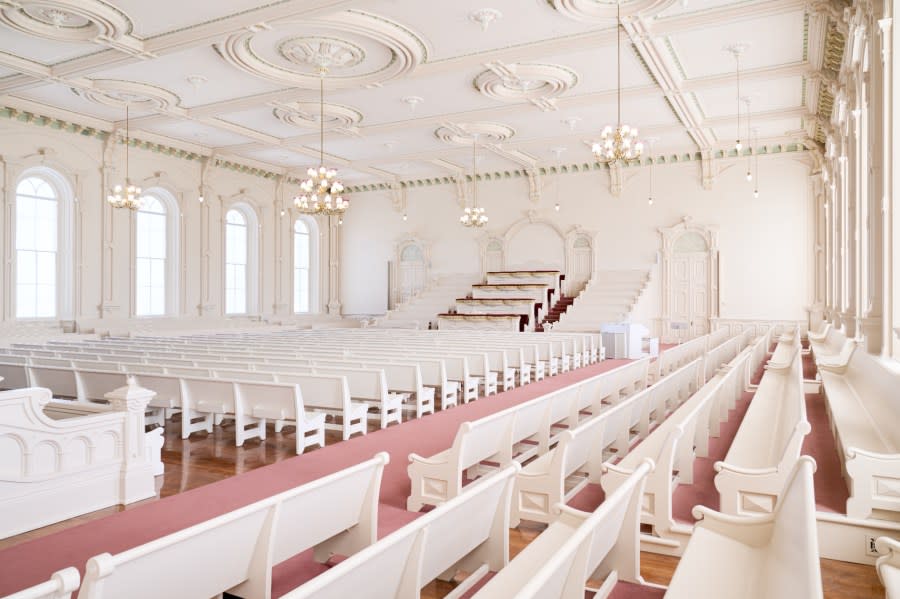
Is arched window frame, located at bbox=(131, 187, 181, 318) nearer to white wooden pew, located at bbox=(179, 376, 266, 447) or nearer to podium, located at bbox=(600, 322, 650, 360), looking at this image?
podium, located at bbox=(600, 322, 650, 360)

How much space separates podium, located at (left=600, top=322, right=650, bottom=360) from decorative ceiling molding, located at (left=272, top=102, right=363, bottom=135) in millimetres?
7883

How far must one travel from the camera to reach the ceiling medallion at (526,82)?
11.9 meters

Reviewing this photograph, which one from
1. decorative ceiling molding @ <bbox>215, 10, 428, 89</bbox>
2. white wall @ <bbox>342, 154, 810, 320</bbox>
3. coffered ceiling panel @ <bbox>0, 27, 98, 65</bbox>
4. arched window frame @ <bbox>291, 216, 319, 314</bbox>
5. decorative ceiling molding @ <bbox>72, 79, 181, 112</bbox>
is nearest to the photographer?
decorative ceiling molding @ <bbox>215, 10, 428, 89</bbox>

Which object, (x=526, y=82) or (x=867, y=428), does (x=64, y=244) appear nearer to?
(x=526, y=82)

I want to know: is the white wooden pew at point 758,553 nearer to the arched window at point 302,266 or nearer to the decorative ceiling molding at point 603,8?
the decorative ceiling molding at point 603,8

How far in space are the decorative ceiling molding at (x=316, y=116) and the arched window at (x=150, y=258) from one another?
508 cm

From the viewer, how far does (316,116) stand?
15336 millimetres

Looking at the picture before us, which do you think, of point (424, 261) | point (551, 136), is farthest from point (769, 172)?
point (424, 261)

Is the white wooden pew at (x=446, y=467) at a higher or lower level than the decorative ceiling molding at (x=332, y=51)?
lower

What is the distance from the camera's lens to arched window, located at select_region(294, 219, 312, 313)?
23.0m

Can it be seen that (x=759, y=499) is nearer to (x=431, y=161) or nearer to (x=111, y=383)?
(x=111, y=383)

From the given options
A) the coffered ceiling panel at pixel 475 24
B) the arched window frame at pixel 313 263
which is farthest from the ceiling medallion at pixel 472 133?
the arched window frame at pixel 313 263

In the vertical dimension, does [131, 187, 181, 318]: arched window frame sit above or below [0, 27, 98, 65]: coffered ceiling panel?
below

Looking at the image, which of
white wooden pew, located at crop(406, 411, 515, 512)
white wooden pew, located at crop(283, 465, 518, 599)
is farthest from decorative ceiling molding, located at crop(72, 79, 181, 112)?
white wooden pew, located at crop(283, 465, 518, 599)
